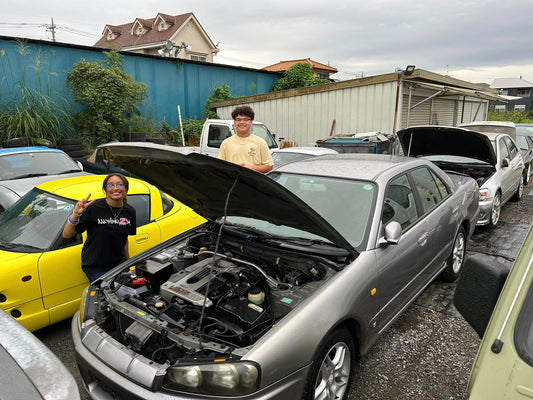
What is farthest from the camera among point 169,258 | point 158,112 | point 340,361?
point 158,112

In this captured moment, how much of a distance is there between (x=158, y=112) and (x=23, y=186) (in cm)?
879

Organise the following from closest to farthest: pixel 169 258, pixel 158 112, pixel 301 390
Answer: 1. pixel 301 390
2. pixel 169 258
3. pixel 158 112

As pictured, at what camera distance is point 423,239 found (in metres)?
3.21

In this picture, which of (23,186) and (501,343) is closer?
(501,343)

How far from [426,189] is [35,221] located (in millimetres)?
3857

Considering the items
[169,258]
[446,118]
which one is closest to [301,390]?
[169,258]

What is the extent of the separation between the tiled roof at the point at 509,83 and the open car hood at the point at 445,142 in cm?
5937

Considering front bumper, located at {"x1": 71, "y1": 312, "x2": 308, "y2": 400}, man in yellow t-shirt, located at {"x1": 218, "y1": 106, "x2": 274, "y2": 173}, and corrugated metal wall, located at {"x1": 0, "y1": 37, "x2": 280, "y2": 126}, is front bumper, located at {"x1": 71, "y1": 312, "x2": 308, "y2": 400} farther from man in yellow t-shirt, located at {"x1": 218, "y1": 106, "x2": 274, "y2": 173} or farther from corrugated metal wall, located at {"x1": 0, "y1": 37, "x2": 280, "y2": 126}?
corrugated metal wall, located at {"x1": 0, "y1": 37, "x2": 280, "y2": 126}

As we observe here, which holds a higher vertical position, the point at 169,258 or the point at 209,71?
the point at 209,71

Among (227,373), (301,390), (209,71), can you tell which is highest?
(209,71)

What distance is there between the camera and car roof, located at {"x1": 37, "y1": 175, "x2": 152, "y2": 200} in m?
3.67

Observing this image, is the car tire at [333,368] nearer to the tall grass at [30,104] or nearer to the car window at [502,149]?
the car window at [502,149]

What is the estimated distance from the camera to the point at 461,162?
21.0ft

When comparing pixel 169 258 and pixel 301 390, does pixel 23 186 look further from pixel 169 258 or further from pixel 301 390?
pixel 301 390
